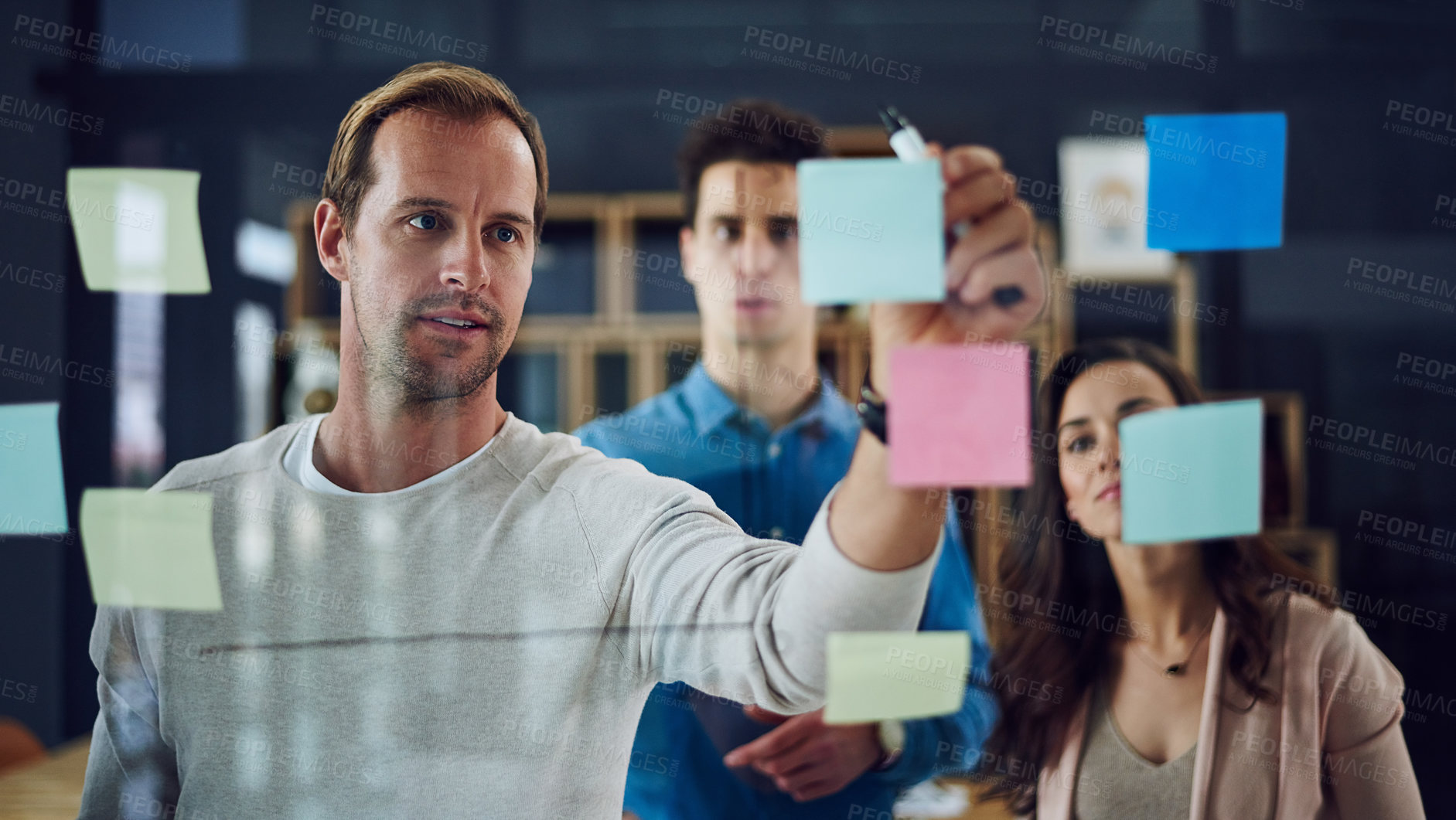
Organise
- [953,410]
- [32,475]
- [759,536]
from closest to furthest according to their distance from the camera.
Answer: [953,410]
[759,536]
[32,475]

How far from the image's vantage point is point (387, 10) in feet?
4.22

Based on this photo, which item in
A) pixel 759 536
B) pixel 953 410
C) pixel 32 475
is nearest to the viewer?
pixel 953 410

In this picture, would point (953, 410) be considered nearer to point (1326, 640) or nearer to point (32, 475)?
point (1326, 640)

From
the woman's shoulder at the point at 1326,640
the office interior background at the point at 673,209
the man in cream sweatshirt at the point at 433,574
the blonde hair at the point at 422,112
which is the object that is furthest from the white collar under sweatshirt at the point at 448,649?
the woman's shoulder at the point at 1326,640

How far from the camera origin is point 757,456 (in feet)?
4.03

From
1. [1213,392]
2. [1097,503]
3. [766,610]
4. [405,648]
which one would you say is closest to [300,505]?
[405,648]

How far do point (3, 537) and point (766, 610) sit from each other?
1120mm

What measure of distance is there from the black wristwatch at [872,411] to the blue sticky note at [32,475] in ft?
3.71

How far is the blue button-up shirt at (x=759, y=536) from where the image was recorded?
3.95 feet

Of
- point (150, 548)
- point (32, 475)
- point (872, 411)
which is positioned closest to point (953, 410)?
point (872, 411)

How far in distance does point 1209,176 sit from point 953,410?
0.50 meters

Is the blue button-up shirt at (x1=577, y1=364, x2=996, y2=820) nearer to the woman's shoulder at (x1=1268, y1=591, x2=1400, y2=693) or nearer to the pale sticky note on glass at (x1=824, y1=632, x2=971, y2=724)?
the pale sticky note on glass at (x1=824, y1=632, x2=971, y2=724)

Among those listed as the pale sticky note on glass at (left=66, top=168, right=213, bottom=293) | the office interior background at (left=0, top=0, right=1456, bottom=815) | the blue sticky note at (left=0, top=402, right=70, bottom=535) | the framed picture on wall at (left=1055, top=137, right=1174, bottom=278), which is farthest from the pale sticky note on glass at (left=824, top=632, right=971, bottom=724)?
the blue sticky note at (left=0, top=402, right=70, bottom=535)

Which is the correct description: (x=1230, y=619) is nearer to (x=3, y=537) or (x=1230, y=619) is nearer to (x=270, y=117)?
(x=270, y=117)
